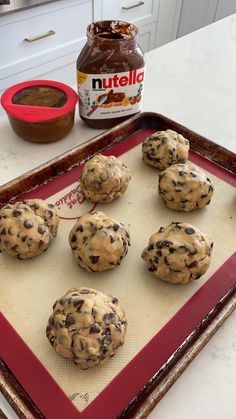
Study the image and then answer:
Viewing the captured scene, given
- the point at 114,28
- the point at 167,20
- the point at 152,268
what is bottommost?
the point at 167,20

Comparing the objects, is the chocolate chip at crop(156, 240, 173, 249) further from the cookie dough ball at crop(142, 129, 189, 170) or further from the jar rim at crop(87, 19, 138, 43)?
the jar rim at crop(87, 19, 138, 43)

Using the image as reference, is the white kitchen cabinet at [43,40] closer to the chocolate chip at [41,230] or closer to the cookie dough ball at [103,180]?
the cookie dough ball at [103,180]

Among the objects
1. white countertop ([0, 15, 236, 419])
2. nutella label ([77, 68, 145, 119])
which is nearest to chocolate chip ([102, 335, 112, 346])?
white countertop ([0, 15, 236, 419])

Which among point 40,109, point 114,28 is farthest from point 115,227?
point 114,28

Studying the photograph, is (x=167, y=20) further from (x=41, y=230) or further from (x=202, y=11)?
(x=41, y=230)

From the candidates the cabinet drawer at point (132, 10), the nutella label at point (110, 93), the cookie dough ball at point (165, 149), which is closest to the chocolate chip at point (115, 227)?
the cookie dough ball at point (165, 149)

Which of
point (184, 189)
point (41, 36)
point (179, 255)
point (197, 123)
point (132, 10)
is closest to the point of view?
point (179, 255)

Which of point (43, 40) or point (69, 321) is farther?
point (43, 40)
